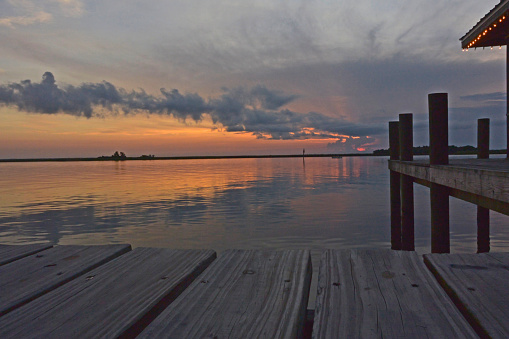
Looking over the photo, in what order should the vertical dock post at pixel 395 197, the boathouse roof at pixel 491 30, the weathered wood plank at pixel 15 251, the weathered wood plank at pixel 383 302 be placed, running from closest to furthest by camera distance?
the weathered wood plank at pixel 383 302 → the weathered wood plank at pixel 15 251 → the vertical dock post at pixel 395 197 → the boathouse roof at pixel 491 30

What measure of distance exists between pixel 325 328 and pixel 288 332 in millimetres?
126

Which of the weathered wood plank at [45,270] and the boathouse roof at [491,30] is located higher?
the boathouse roof at [491,30]

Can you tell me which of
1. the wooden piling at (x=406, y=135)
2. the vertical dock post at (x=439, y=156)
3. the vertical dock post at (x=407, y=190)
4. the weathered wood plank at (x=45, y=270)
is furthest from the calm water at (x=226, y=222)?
the weathered wood plank at (x=45, y=270)

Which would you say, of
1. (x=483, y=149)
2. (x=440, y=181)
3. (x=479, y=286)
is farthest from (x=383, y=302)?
(x=483, y=149)

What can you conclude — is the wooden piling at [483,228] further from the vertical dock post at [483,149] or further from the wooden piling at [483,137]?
the wooden piling at [483,137]

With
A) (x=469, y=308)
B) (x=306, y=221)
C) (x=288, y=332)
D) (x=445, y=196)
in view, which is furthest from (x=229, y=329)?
(x=306, y=221)

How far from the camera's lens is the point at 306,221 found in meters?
15.7

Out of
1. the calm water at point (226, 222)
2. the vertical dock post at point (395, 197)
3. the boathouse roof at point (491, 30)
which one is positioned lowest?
the calm water at point (226, 222)

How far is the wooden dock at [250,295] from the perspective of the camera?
1132 millimetres

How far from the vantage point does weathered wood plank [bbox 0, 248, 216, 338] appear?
3.81ft

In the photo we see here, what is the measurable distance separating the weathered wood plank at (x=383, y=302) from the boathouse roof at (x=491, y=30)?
37.0ft

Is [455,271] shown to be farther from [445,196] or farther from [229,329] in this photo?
[445,196]

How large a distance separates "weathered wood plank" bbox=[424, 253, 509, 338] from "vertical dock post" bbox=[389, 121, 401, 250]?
757 centimetres

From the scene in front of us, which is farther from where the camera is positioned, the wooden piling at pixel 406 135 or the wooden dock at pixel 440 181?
the wooden piling at pixel 406 135
